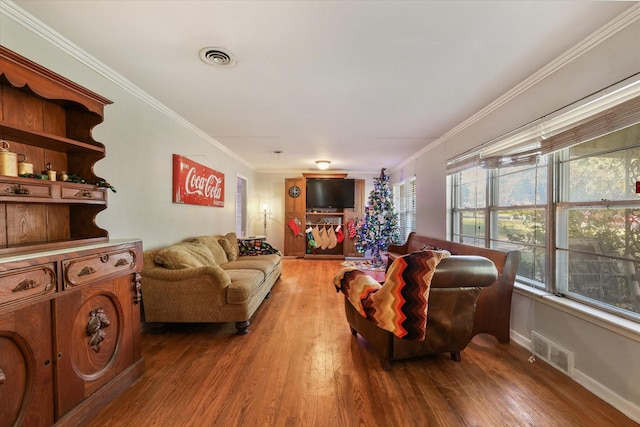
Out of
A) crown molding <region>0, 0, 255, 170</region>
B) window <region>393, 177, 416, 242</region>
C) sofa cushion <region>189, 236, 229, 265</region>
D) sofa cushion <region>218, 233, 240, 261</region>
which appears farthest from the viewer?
window <region>393, 177, 416, 242</region>

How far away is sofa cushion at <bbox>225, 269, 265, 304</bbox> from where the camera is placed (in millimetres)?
2584

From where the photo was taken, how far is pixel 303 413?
5.22 ft

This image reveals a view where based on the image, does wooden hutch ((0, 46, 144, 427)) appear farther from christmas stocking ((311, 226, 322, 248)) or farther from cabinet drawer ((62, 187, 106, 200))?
christmas stocking ((311, 226, 322, 248))

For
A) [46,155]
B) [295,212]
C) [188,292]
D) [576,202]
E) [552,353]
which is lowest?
[552,353]

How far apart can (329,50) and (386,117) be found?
1.47 meters

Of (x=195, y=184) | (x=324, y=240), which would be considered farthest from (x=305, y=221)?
(x=195, y=184)

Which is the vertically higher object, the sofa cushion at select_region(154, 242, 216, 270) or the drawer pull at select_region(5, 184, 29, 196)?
the drawer pull at select_region(5, 184, 29, 196)

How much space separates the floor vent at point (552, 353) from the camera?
6.37 ft

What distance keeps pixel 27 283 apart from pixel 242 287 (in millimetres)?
1569

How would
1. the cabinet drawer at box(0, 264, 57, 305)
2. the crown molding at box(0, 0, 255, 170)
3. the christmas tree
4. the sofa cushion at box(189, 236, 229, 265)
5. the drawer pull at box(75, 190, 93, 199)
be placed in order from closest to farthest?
the cabinet drawer at box(0, 264, 57, 305) → the crown molding at box(0, 0, 255, 170) → the drawer pull at box(75, 190, 93, 199) → the sofa cushion at box(189, 236, 229, 265) → the christmas tree

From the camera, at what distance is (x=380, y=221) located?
6.03 m

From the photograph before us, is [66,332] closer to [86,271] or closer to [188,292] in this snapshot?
[86,271]

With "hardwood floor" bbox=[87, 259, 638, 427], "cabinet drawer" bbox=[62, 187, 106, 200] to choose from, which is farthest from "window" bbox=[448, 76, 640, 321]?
"cabinet drawer" bbox=[62, 187, 106, 200]

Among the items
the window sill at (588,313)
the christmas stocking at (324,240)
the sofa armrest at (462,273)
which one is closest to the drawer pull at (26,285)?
the sofa armrest at (462,273)
